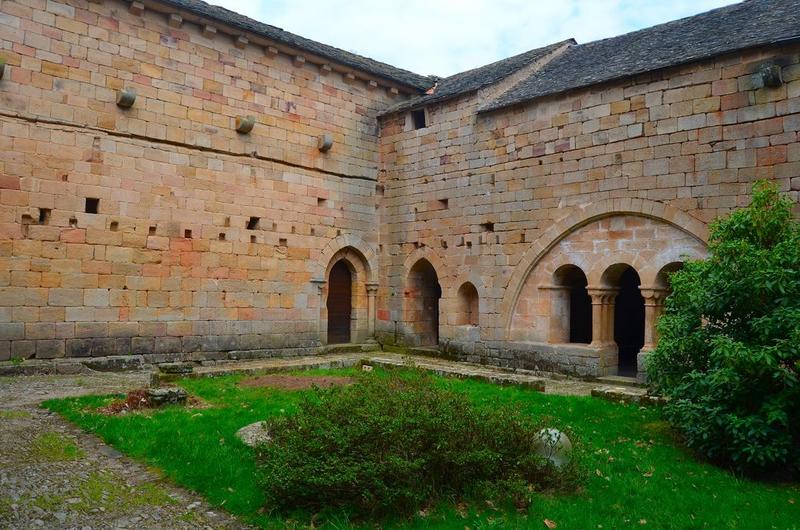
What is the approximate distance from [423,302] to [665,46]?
25.3 ft

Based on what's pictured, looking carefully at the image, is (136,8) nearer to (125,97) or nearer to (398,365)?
(125,97)

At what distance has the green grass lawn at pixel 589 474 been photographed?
15.7 feet

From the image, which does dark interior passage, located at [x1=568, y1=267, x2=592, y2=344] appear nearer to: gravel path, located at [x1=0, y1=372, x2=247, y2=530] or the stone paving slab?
the stone paving slab

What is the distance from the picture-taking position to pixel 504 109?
13.7 metres

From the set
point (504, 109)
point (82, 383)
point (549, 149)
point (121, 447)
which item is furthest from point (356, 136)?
point (121, 447)

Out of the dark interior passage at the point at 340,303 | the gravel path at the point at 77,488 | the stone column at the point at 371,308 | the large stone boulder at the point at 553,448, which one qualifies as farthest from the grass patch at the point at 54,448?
the stone column at the point at 371,308

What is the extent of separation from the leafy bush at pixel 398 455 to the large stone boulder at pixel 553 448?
70 mm

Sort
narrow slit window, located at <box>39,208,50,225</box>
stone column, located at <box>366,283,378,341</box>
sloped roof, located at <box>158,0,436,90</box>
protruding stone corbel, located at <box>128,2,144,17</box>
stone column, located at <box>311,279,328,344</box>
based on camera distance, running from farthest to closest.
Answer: stone column, located at <box>366,283,378,341</box>, stone column, located at <box>311,279,328,344</box>, sloped roof, located at <box>158,0,436,90</box>, protruding stone corbel, located at <box>128,2,144,17</box>, narrow slit window, located at <box>39,208,50,225</box>

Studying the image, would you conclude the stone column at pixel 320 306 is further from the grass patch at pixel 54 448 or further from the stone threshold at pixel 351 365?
the grass patch at pixel 54 448

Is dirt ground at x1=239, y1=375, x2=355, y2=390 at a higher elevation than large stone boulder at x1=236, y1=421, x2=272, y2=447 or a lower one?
lower

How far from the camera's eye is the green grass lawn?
4773mm

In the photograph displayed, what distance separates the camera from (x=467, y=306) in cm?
1466

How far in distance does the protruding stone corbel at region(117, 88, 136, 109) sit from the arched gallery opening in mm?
7118

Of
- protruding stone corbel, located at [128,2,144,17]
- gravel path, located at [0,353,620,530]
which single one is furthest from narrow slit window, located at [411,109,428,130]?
gravel path, located at [0,353,620,530]
